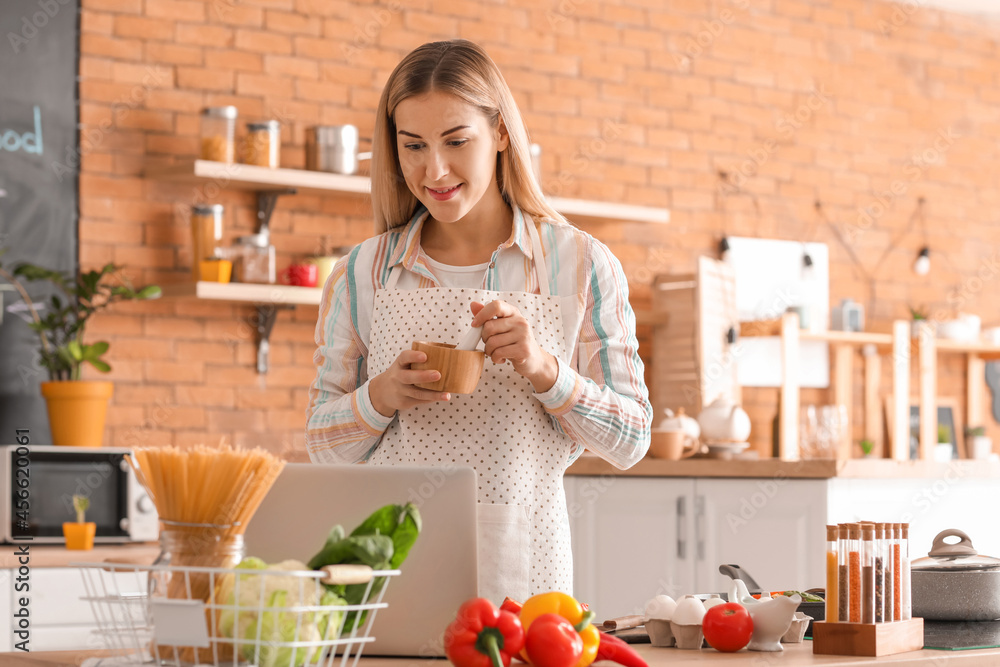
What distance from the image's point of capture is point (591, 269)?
1777mm

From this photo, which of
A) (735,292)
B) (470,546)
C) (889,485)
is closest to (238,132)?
(735,292)

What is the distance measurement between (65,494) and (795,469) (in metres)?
2.19

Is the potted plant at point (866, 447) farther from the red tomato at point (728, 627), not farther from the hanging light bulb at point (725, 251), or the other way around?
the red tomato at point (728, 627)

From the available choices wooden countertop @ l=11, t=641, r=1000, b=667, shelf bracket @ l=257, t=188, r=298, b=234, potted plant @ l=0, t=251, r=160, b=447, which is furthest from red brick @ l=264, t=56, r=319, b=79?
wooden countertop @ l=11, t=641, r=1000, b=667

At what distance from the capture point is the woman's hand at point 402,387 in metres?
1.54

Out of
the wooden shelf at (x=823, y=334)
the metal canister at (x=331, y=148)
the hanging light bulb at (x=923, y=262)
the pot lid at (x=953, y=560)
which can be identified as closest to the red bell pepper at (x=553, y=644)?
the pot lid at (x=953, y=560)

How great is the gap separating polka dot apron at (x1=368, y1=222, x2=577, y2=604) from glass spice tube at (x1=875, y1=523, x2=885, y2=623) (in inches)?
20.8

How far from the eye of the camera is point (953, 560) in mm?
1670

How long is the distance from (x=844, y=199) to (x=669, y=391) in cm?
153

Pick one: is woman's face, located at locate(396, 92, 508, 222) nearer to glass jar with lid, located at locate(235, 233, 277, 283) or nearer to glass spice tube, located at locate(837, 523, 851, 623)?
glass spice tube, located at locate(837, 523, 851, 623)

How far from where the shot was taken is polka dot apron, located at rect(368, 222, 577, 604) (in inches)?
66.5

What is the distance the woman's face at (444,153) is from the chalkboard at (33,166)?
2.56 metres

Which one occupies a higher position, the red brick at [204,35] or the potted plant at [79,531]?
the red brick at [204,35]

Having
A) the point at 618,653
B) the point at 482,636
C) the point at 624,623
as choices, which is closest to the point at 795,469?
the point at 624,623
